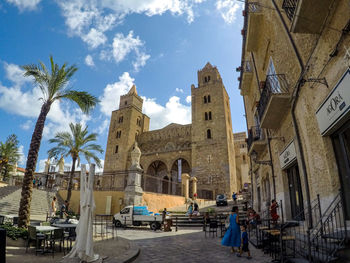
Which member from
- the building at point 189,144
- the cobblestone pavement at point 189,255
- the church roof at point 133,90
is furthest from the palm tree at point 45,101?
the church roof at point 133,90

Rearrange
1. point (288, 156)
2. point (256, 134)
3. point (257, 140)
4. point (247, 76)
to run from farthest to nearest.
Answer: point (247, 76)
point (256, 134)
point (257, 140)
point (288, 156)

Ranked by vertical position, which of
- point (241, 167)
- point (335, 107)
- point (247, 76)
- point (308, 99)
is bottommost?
point (335, 107)

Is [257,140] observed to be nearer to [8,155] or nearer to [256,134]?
[256,134]

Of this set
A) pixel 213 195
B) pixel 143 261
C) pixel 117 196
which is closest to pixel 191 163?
pixel 213 195

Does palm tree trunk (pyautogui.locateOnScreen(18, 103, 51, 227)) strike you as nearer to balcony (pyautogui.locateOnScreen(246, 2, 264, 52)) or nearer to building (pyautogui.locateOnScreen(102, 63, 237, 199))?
balcony (pyautogui.locateOnScreen(246, 2, 264, 52))

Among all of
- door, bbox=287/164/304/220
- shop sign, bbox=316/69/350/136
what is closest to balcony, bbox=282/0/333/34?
shop sign, bbox=316/69/350/136

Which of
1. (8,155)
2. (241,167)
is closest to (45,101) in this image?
(8,155)

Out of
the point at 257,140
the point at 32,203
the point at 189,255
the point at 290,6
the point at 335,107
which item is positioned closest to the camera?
the point at 335,107

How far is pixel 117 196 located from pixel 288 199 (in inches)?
474

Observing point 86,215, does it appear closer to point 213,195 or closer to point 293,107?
point 293,107

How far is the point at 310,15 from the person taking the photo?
182 inches

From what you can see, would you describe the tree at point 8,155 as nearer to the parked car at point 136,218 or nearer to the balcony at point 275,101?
the parked car at point 136,218

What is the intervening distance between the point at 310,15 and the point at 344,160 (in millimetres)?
3067

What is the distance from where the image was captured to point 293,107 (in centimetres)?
666
